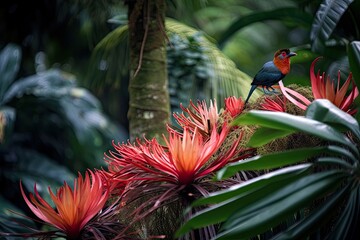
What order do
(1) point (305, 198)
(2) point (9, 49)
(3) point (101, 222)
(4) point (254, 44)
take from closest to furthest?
(1) point (305, 198) < (3) point (101, 222) < (2) point (9, 49) < (4) point (254, 44)

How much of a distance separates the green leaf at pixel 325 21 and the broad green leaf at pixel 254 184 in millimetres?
1664

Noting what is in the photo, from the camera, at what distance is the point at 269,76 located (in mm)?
1891

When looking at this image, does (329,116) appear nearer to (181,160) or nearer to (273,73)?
(181,160)

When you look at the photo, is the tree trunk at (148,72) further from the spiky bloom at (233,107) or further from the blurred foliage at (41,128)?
the blurred foliage at (41,128)

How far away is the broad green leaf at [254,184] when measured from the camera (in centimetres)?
121

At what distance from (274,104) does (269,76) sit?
0.82 feet

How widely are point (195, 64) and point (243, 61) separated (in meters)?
2.83

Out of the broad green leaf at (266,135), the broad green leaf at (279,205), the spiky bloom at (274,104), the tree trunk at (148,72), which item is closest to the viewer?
the broad green leaf at (279,205)

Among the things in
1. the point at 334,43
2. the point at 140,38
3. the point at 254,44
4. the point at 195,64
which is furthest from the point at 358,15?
the point at 254,44

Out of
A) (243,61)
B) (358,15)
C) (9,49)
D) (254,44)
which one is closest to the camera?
(358,15)

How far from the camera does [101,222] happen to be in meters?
1.59

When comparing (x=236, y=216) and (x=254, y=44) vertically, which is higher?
(x=236, y=216)

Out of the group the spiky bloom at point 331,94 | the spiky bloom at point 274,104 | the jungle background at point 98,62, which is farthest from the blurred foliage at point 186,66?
the spiky bloom at point 331,94

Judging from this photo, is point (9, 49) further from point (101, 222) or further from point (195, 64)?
point (101, 222)
